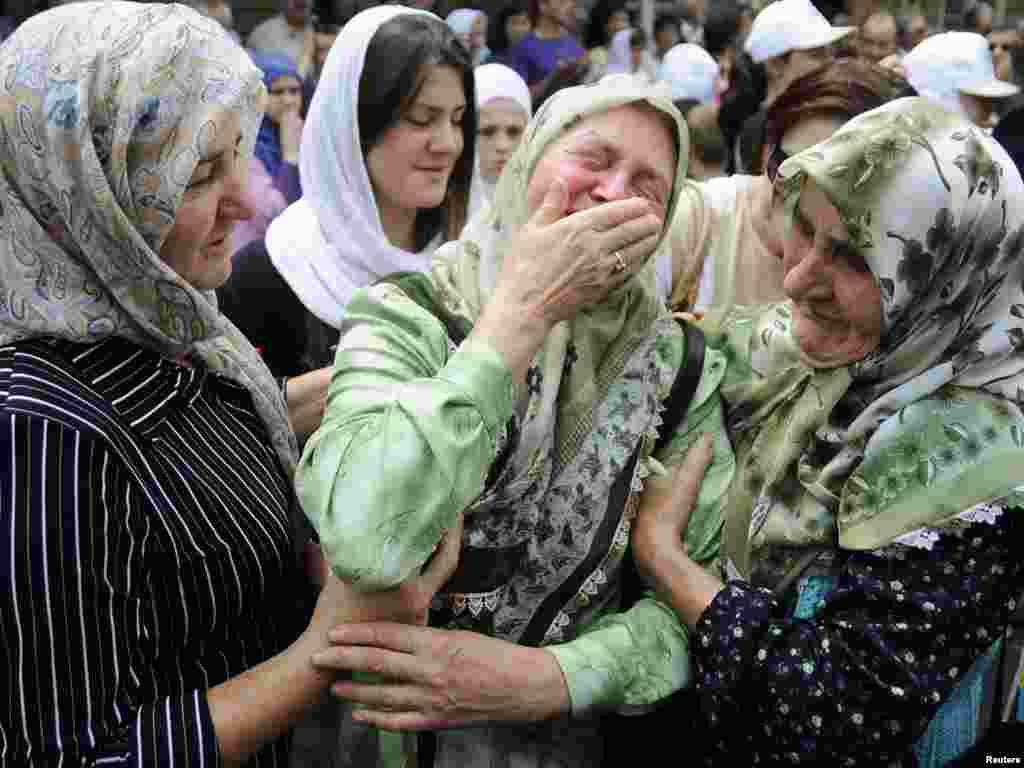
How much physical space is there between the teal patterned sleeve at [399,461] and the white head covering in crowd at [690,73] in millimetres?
8006

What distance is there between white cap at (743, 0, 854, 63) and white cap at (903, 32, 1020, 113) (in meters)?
0.46

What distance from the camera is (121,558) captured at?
1.63 metres

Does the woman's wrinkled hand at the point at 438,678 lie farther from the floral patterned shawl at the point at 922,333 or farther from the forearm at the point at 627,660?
the floral patterned shawl at the point at 922,333

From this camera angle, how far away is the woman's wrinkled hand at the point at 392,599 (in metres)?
1.75

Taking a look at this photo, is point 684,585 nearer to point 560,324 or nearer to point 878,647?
point 878,647

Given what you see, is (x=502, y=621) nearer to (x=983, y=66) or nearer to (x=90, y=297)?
(x=90, y=297)

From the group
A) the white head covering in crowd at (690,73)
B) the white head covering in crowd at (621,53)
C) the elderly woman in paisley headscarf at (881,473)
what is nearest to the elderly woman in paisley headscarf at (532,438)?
the elderly woman in paisley headscarf at (881,473)

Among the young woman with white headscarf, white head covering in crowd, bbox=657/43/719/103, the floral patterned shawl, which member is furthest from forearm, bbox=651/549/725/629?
white head covering in crowd, bbox=657/43/719/103

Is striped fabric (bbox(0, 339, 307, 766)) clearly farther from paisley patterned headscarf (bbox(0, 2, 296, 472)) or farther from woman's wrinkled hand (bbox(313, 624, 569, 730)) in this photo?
woman's wrinkled hand (bbox(313, 624, 569, 730))

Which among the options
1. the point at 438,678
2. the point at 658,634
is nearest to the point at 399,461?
the point at 438,678

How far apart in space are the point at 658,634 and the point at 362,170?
6.47 feet

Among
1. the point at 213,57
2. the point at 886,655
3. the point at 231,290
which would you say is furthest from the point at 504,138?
the point at 886,655

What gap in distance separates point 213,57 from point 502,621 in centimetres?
101

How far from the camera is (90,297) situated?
1719 millimetres
